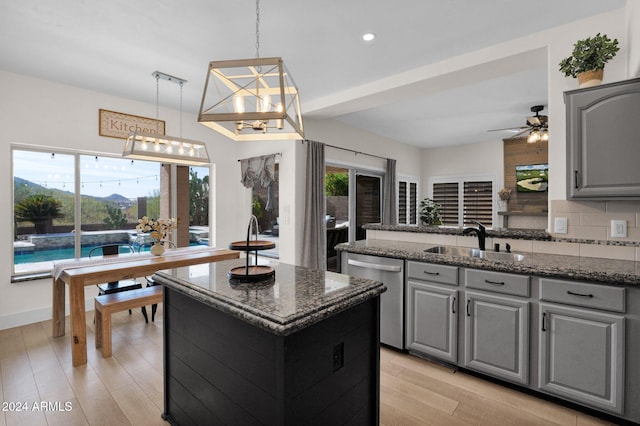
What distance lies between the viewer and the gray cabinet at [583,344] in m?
1.89

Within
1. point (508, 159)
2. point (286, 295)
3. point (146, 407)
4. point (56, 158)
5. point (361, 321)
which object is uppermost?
point (508, 159)

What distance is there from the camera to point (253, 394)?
1.37 metres

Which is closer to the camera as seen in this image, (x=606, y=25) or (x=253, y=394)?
(x=253, y=394)

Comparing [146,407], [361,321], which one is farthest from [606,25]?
[146,407]

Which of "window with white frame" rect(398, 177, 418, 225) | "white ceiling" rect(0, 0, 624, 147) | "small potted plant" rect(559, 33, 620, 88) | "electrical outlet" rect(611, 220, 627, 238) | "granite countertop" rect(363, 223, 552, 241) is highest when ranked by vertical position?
"white ceiling" rect(0, 0, 624, 147)

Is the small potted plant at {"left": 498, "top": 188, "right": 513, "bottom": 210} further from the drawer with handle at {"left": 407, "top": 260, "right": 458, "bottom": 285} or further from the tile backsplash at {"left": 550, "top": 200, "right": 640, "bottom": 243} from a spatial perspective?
the drawer with handle at {"left": 407, "top": 260, "right": 458, "bottom": 285}

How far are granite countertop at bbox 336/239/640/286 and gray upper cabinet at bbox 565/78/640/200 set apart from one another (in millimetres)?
463

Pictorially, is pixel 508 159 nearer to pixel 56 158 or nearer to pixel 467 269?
pixel 467 269

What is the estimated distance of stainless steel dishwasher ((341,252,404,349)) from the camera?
280 centimetres

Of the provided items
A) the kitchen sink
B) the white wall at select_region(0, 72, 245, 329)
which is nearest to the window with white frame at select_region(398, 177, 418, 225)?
the kitchen sink

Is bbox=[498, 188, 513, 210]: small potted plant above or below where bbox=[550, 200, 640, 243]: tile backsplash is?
above

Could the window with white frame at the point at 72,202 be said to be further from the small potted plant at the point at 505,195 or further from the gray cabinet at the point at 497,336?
the small potted plant at the point at 505,195

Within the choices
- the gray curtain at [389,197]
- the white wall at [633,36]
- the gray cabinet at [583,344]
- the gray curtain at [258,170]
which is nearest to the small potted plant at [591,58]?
the white wall at [633,36]

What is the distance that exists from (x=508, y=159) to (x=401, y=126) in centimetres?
266
